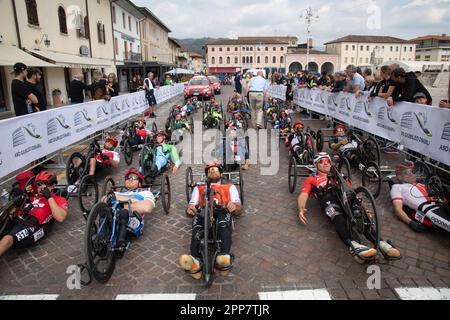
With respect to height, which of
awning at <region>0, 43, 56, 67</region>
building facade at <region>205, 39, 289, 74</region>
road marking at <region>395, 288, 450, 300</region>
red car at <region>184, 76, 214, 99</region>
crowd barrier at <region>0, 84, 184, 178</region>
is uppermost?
building facade at <region>205, 39, 289, 74</region>

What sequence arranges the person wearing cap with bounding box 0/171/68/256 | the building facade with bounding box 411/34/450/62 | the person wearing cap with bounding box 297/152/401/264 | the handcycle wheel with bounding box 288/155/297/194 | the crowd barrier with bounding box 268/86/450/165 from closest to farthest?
the person wearing cap with bounding box 297/152/401/264
the person wearing cap with bounding box 0/171/68/256
the crowd barrier with bounding box 268/86/450/165
the handcycle wheel with bounding box 288/155/297/194
the building facade with bounding box 411/34/450/62

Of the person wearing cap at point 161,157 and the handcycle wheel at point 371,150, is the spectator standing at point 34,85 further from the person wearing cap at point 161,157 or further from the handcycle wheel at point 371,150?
the handcycle wheel at point 371,150

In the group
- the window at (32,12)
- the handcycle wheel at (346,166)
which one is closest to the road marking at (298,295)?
the handcycle wheel at (346,166)

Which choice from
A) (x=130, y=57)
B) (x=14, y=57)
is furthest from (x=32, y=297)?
(x=130, y=57)

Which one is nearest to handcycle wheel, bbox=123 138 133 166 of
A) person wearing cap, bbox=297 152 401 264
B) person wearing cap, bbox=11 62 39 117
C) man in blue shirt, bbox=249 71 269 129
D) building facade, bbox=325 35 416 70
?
person wearing cap, bbox=11 62 39 117

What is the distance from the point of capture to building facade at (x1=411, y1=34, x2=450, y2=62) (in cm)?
9050

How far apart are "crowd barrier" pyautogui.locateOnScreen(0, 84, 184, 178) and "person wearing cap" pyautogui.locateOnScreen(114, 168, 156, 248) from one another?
1.95 meters

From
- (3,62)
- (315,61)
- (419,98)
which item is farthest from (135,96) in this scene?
(315,61)

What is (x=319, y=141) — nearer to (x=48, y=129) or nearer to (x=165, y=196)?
(x=165, y=196)

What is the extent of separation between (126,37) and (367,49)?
3220 inches

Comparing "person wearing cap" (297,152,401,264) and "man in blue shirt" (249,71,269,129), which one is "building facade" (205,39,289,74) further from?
"person wearing cap" (297,152,401,264)
